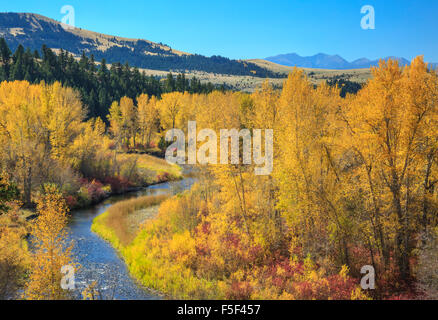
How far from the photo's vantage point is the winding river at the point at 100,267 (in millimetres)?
20156

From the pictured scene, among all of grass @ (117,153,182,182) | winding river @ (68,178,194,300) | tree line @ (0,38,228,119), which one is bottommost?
winding river @ (68,178,194,300)

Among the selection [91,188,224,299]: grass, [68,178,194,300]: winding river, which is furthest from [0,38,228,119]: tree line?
[68,178,194,300]: winding river

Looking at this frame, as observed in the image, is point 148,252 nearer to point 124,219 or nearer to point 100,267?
point 100,267

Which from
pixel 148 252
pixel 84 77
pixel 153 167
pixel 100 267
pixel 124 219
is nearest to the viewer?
pixel 100 267

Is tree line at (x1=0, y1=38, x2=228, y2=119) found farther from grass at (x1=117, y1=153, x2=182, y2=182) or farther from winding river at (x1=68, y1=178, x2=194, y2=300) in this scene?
winding river at (x1=68, y1=178, x2=194, y2=300)

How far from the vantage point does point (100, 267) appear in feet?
77.2

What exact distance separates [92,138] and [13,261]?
3049 cm

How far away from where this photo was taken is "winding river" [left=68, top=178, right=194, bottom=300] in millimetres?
20156

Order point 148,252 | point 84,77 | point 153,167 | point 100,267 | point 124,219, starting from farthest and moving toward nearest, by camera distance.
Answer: point 84,77
point 153,167
point 124,219
point 148,252
point 100,267

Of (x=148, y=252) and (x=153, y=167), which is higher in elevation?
(x=153, y=167)

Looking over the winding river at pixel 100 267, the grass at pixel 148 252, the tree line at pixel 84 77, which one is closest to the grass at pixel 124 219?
the grass at pixel 148 252

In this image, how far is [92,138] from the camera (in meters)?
46.8

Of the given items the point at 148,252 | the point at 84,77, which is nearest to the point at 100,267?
the point at 148,252
